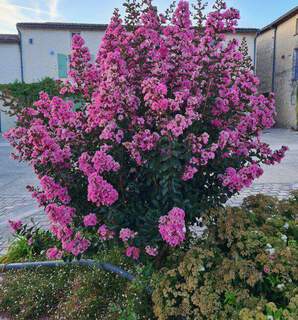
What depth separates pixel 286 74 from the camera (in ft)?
68.5

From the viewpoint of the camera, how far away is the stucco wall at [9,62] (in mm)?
20016

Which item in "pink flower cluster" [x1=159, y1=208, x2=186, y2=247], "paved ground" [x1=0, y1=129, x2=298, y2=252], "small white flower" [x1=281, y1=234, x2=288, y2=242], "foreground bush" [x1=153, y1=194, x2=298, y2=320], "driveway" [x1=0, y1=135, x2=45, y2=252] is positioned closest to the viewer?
"foreground bush" [x1=153, y1=194, x2=298, y2=320]

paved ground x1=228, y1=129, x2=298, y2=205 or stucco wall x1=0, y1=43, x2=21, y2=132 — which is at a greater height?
stucco wall x1=0, y1=43, x2=21, y2=132

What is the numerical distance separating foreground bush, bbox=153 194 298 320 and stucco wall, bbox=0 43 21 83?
20425 millimetres

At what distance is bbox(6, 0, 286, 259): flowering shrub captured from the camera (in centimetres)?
204

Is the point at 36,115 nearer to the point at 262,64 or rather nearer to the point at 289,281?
the point at 289,281

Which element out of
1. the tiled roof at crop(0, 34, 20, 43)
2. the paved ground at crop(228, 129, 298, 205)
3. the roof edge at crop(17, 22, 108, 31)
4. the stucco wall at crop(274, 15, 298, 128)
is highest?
the roof edge at crop(17, 22, 108, 31)

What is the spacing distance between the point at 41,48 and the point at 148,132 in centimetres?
1985

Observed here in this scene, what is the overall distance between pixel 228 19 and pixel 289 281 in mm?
1669

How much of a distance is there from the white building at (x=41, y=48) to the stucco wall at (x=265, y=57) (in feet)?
15.1

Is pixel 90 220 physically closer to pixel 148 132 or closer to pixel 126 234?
pixel 126 234

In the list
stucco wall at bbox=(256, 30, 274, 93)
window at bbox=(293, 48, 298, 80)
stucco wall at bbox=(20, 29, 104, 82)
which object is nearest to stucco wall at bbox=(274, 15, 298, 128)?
window at bbox=(293, 48, 298, 80)

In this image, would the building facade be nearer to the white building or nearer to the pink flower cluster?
the white building

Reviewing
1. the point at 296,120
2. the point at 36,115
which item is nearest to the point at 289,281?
the point at 36,115
